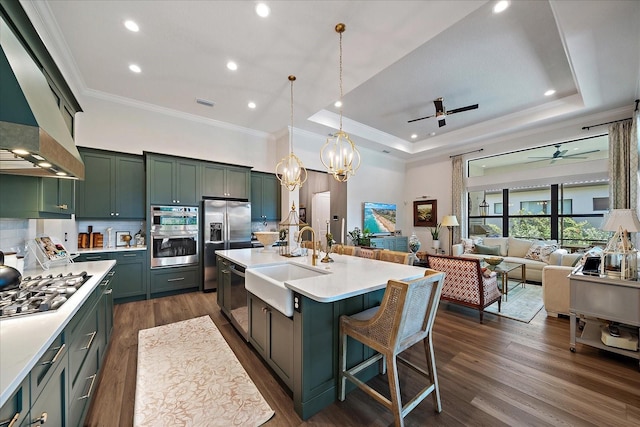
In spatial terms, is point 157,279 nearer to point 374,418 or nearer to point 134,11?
point 134,11

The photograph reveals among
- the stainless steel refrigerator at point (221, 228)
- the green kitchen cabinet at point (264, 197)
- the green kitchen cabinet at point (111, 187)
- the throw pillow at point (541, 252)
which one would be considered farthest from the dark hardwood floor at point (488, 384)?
the green kitchen cabinet at point (264, 197)

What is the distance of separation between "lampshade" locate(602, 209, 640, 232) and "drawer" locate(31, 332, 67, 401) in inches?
174

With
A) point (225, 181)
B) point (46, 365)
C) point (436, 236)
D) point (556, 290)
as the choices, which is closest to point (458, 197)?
point (436, 236)

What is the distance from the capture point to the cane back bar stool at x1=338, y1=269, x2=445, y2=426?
1429 millimetres

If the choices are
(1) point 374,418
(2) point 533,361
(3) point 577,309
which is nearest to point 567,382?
(2) point 533,361

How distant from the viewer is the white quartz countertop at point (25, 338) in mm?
760

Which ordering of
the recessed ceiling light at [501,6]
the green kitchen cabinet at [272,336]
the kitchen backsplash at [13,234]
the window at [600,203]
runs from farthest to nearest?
the window at [600,203], the recessed ceiling light at [501,6], the kitchen backsplash at [13,234], the green kitchen cabinet at [272,336]

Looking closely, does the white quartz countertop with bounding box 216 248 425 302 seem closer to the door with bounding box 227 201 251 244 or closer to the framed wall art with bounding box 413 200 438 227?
the door with bounding box 227 201 251 244

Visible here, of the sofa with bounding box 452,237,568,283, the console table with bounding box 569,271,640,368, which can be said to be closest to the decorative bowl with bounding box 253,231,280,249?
the console table with bounding box 569,271,640,368

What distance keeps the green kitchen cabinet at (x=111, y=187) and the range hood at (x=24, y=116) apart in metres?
2.59

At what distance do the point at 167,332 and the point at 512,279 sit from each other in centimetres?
657

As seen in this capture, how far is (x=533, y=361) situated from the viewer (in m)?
2.31

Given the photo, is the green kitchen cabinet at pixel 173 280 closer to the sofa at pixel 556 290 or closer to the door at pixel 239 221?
the door at pixel 239 221

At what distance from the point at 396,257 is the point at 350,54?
2545 millimetres
